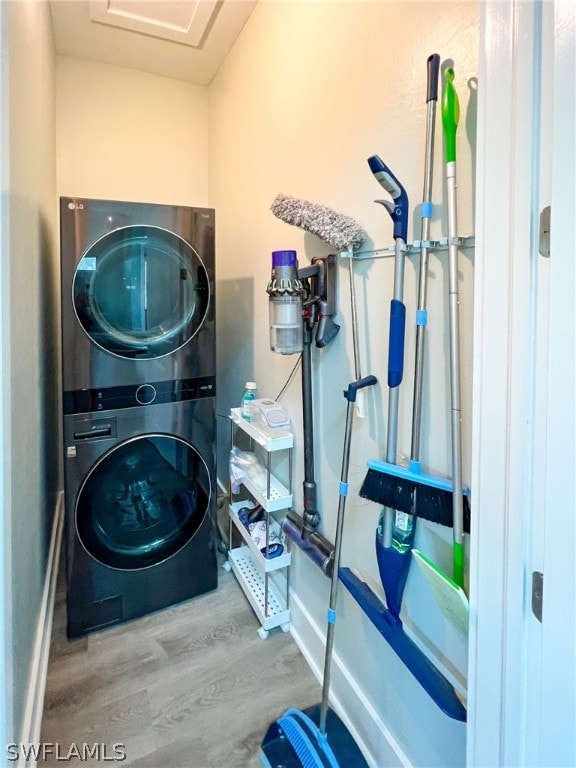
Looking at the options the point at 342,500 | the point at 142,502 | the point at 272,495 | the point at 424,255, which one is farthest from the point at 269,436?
the point at 424,255

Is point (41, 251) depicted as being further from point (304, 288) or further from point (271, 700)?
point (271, 700)

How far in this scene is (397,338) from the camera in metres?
0.98

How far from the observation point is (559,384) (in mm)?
552

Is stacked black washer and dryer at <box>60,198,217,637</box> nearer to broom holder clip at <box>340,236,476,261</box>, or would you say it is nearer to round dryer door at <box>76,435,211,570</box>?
round dryer door at <box>76,435,211,570</box>

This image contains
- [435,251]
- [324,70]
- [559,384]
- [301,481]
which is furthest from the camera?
[301,481]

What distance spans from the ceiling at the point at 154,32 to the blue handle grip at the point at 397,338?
1.70m

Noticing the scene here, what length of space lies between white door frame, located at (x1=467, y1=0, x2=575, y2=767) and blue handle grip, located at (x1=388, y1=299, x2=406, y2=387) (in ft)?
0.89

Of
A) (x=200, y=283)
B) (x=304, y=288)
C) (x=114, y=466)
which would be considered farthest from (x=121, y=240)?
(x=114, y=466)

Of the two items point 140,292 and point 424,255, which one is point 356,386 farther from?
point 140,292

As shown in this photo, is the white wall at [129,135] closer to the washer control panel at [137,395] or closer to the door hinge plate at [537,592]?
the washer control panel at [137,395]

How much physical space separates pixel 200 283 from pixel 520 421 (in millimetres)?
1344

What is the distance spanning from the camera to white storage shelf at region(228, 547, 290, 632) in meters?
1.64

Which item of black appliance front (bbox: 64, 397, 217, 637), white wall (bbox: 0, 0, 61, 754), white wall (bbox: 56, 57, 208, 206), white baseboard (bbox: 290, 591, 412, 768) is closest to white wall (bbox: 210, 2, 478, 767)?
white baseboard (bbox: 290, 591, 412, 768)

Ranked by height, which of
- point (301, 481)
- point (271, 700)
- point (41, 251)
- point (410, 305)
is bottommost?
point (271, 700)
